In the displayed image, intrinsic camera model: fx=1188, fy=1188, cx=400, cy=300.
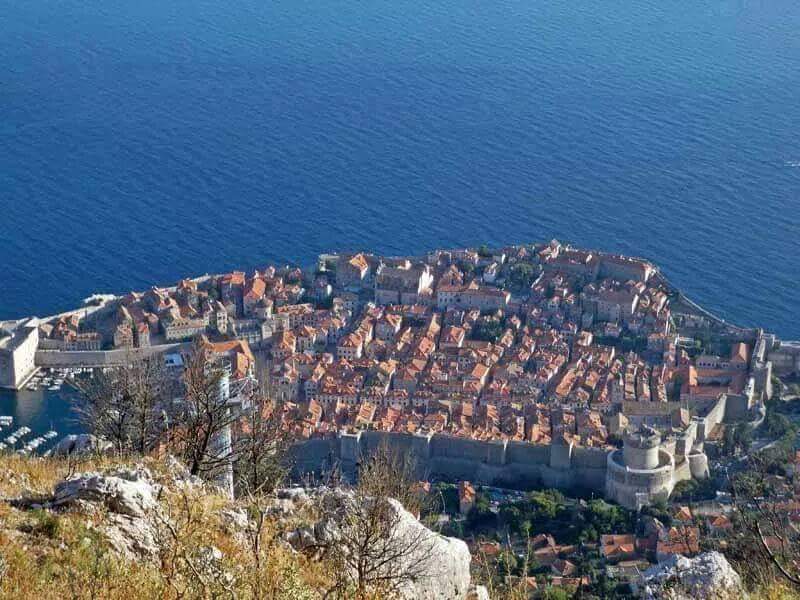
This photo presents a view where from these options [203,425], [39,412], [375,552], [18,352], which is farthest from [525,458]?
[375,552]

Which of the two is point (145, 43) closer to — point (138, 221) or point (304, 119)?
point (304, 119)

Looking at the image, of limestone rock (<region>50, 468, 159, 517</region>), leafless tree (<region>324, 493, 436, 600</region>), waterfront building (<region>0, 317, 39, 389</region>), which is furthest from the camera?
waterfront building (<region>0, 317, 39, 389</region>)

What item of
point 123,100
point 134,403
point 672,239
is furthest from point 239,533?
point 123,100

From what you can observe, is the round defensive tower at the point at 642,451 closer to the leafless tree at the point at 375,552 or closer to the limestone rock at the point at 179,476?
the limestone rock at the point at 179,476

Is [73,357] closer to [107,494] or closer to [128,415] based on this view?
[128,415]

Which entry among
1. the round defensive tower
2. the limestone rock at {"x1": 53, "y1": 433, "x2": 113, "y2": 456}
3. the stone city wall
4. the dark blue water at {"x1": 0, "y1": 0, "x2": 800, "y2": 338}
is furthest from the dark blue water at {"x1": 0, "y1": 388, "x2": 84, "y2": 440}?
the limestone rock at {"x1": 53, "y1": 433, "x2": 113, "y2": 456}

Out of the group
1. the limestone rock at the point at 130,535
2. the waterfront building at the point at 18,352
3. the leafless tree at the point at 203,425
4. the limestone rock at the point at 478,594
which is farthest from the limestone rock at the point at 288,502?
the waterfront building at the point at 18,352

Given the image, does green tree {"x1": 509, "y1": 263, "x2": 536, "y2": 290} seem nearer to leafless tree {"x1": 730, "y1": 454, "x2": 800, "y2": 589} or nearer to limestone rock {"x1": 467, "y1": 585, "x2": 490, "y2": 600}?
leafless tree {"x1": 730, "y1": 454, "x2": 800, "y2": 589}
